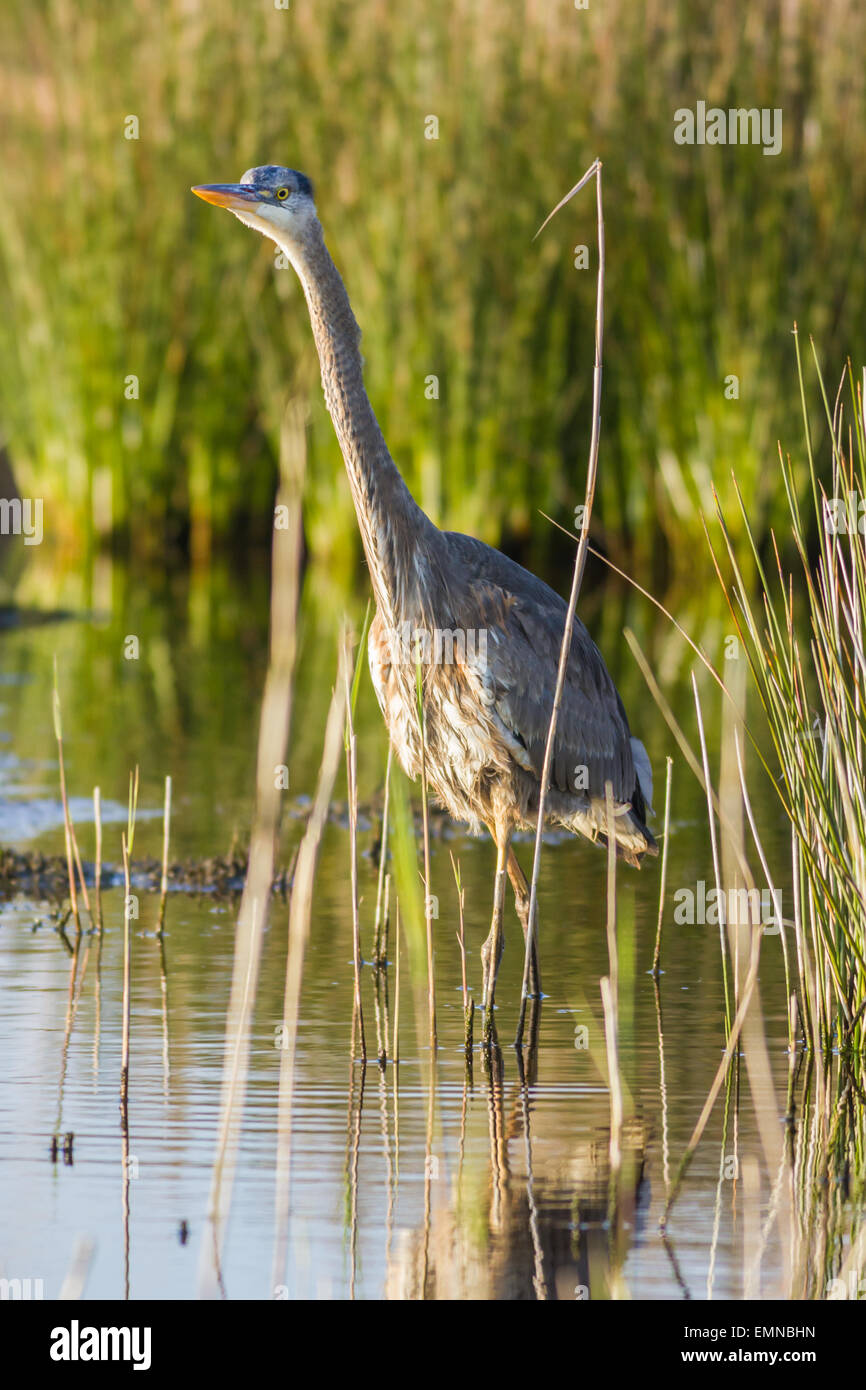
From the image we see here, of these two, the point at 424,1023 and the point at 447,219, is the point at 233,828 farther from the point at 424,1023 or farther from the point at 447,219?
the point at 447,219

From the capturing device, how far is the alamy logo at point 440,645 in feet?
19.8

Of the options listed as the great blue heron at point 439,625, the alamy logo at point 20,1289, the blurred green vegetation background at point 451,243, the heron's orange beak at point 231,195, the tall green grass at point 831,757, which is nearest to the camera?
the alamy logo at point 20,1289

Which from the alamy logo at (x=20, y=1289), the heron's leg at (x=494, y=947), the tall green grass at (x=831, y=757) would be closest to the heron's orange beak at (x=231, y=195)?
the tall green grass at (x=831, y=757)

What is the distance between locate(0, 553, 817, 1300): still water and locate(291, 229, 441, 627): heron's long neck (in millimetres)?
1168

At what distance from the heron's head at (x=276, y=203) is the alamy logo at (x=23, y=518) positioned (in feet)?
42.1

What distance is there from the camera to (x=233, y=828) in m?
8.15

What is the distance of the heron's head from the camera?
586 cm

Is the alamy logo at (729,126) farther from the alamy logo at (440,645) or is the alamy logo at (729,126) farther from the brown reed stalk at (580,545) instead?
the brown reed stalk at (580,545)

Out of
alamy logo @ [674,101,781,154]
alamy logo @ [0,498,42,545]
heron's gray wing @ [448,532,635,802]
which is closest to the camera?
heron's gray wing @ [448,532,635,802]

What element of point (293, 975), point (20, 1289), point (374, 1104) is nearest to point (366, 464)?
point (374, 1104)

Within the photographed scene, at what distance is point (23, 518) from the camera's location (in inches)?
773

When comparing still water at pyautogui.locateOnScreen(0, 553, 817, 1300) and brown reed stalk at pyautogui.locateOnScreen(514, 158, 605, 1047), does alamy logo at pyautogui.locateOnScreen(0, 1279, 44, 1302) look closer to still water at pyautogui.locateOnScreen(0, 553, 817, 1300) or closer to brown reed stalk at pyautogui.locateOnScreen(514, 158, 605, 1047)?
still water at pyautogui.locateOnScreen(0, 553, 817, 1300)
